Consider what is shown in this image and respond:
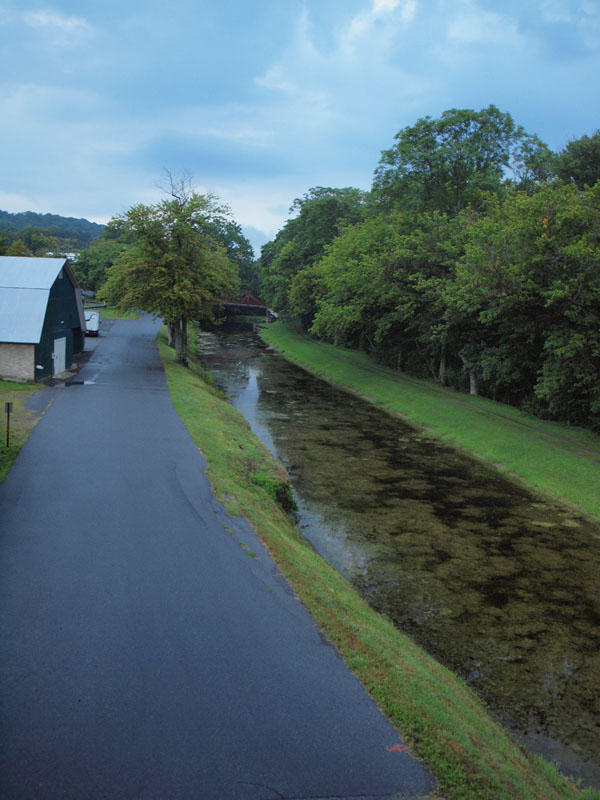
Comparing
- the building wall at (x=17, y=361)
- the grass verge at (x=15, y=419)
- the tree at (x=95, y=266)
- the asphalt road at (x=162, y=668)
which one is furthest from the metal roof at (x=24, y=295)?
the tree at (x=95, y=266)

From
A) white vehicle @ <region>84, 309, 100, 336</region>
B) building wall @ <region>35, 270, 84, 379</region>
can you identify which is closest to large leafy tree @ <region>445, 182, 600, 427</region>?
building wall @ <region>35, 270, 84, 379</region>

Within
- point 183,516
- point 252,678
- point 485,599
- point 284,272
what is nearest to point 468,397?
point 485,599

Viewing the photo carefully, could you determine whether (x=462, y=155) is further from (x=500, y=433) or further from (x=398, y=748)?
(x=398, y=748)

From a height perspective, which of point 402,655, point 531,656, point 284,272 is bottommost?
point 531,656

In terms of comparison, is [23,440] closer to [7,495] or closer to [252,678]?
[7,495]

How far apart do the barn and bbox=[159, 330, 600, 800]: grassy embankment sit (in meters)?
16.3

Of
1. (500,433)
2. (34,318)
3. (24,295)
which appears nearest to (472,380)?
(500,433)

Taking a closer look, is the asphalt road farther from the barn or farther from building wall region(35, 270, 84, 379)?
building wall region(35, 270, 84, 379)

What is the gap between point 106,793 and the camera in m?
5.73

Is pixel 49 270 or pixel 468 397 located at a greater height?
pixel 49 270

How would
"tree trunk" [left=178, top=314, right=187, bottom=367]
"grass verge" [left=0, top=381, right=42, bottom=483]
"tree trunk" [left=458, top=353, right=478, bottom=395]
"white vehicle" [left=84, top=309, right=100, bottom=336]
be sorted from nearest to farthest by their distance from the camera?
"grass verge" [left=0, top=381, right=42, bottom=483] → "tree trunk" [left=458, top=353, right=478, bottom=395] → "tree trunk" [left=178, top=314, right=187, bottom=367] → "white vehicle" [left=84, top=309, right=100, bottom=336]

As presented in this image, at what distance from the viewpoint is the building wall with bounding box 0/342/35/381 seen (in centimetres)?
2841

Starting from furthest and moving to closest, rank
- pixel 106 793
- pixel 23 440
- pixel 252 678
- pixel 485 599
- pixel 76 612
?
pixel 23 440 → pixel 485 599 → pixel 76 612 → pixel 252 678 → pixel 106 793

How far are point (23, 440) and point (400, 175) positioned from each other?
32075 millimetres
